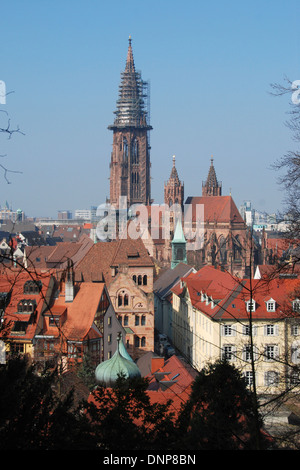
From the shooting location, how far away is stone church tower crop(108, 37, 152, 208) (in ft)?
495

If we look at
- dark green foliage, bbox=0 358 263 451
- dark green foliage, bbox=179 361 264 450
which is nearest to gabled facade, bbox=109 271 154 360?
dark green foliage, bbox=179 361 264 450

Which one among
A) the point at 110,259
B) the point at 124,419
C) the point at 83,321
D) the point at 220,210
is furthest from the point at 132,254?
the point at 220,210

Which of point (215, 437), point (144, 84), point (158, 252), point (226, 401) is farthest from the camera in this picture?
point (144, 84)

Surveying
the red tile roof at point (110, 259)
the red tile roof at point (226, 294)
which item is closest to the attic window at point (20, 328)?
the red tile roof at point (226, 294)

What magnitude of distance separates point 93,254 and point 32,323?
17459 millimetres

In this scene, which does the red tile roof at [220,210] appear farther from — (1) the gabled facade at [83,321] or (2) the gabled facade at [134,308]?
(1) the gabled facade at [83,321]

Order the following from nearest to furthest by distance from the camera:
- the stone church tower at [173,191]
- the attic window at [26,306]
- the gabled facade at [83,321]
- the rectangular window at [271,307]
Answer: the attic window at [26,306], the gabled facade at [83,321], the rectangular window at [271,307], the stone church tower at [173,191]

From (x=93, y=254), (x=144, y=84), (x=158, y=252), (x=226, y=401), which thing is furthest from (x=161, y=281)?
(x=144, y=84)

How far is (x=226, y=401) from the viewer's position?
16.0 m

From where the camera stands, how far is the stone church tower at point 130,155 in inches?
5945

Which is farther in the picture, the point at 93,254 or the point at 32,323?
the point at 93,254

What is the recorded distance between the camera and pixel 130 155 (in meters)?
152
